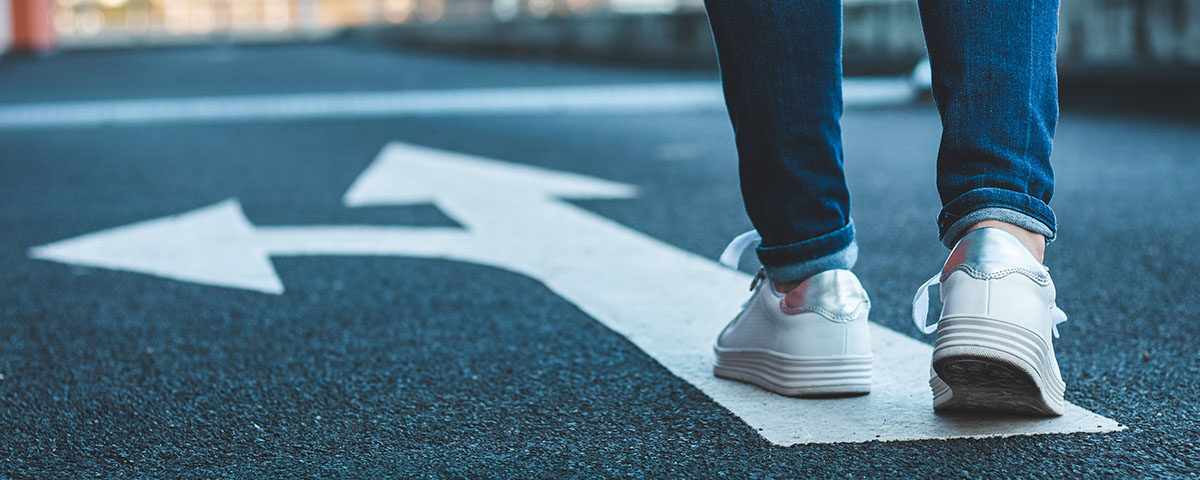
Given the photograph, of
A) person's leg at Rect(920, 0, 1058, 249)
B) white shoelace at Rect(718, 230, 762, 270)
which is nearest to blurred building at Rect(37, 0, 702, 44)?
white shoelace at Rect(718, 230, 762, 270)

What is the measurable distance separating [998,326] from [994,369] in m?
0.05

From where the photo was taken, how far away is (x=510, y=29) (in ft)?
70.0

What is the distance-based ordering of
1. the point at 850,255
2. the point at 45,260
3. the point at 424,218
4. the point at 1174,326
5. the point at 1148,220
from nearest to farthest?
the point at 850,255, the point at 1174,326, the point at 45,260, the point at 1148,220, the point at 424,218

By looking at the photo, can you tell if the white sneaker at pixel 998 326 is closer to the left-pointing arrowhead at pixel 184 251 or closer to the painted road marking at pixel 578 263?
the painted road marking at pixel 578 263

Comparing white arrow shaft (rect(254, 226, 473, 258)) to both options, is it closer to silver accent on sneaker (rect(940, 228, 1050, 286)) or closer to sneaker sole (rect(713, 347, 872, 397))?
sneaker sole (rect(713, 347, 872, 397))

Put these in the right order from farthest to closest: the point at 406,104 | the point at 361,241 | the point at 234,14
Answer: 1. the point at 234,14
2. the point at 406,104
3. the point at 361,241

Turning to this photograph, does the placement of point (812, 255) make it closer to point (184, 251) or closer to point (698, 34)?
point (184, 251)

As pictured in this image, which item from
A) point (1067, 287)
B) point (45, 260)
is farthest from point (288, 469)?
point (45, 260)

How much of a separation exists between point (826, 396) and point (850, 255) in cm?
18

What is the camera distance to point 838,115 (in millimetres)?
1497

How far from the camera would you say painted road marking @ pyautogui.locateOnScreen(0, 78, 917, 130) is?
269 inches

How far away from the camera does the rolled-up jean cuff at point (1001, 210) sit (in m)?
1.33

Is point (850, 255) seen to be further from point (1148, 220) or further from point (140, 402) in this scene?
point (1148, 220)

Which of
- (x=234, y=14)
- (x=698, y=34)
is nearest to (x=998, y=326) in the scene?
(x=698, y=34)
